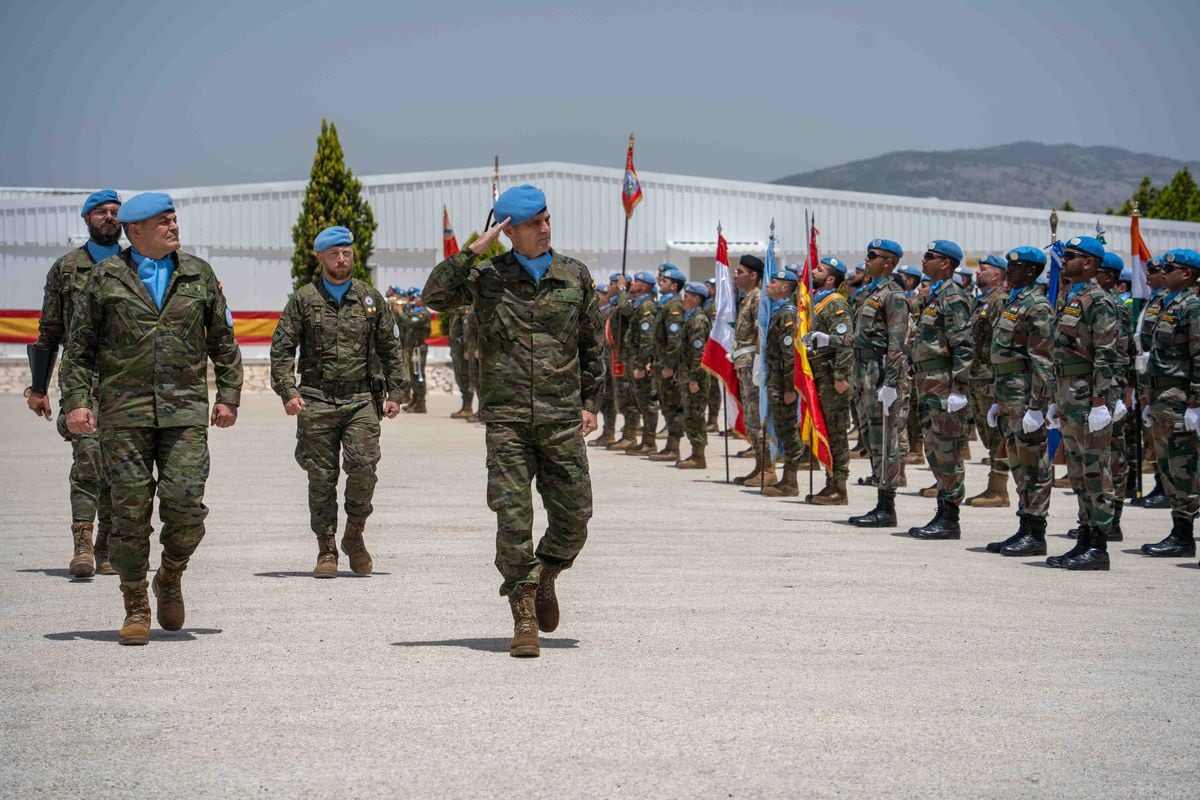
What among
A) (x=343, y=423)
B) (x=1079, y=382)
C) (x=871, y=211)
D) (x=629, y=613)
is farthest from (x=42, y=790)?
(x=871, y=211)

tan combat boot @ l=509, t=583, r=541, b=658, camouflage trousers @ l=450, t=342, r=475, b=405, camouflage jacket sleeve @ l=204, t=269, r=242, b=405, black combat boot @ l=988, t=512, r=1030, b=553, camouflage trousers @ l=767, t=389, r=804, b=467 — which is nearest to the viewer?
tan combat boot @ l=509, t=583, r=541, b=658

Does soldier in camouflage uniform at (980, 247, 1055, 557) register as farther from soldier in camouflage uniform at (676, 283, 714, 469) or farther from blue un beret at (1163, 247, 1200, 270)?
soldier in camouflage uniform at (676, 283, 714, 469)

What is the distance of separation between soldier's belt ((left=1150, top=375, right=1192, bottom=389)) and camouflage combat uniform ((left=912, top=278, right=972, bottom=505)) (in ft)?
4.84

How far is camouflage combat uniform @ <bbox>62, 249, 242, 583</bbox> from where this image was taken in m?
7.77

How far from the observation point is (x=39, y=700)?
21.3ft

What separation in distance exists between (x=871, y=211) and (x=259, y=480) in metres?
31.3

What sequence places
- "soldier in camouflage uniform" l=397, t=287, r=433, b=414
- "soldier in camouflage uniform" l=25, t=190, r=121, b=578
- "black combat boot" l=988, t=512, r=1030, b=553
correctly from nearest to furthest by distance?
"soldier in camouflage uniform" l=25, t=190, r=121, b=578 < "black combat boot" l=988, t=512, r=1030, b=553 < "soldier in camouflage uniform" l=397, t=287, r=433, b=414

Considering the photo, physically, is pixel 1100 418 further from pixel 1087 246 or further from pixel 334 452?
pixel 334 452

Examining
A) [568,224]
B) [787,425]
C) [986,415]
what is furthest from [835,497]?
[568,224]

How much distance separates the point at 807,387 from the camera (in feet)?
47.8

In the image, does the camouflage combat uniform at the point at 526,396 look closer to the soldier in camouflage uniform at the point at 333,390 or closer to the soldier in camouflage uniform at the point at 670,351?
the soldier in camouflage uniform at the point at 333,390

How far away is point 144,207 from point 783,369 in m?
9.06

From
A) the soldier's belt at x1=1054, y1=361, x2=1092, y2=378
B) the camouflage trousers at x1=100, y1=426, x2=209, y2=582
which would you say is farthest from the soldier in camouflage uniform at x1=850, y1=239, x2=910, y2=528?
the camouflage trousers at x1=100, y1=426, x2=209, y2=582

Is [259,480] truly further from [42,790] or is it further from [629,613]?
[42,790]
